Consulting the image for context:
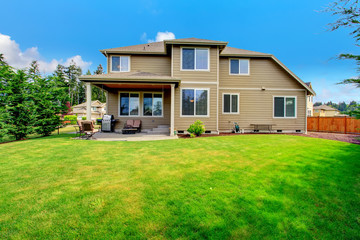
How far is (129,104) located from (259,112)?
10.4 m

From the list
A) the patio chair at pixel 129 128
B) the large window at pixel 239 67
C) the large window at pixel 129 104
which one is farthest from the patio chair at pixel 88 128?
the large window at pixel 239 67

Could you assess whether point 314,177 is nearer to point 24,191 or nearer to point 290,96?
point 24,191

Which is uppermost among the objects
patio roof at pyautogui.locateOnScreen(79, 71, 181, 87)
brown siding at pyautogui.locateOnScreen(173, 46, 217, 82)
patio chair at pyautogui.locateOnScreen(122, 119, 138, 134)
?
brown siding at pyautogui.locateOnScreen(173, 46, 217, 82)

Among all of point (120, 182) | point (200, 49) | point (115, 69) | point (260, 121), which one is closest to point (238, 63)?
point (200, 49)

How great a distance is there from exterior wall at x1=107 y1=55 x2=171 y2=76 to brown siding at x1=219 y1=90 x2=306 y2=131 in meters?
4.90

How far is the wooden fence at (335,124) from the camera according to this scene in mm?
13445

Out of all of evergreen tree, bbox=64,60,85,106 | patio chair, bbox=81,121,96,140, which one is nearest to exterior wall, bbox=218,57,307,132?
patio chair, bbox=81,121,96,140

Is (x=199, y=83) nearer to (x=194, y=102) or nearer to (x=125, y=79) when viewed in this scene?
(x=194, y=102)

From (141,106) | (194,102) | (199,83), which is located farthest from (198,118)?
(141,106)

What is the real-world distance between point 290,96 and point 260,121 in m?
3.21

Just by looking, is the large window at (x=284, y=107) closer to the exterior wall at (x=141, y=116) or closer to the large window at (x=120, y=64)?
the exterior wall at (x=141, y=116)

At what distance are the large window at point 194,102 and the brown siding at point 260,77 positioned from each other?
2306 millimetres

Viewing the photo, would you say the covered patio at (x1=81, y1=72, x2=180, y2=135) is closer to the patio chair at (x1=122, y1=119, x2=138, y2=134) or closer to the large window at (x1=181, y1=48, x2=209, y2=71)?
the patio chair at (x1=122, y1=119, x2=138, y2=134)

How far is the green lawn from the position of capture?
1877 millimetres
